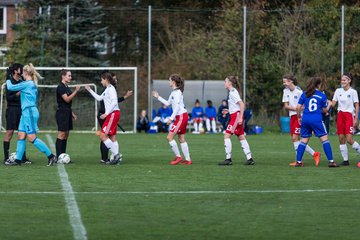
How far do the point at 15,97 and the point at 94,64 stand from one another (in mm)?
19833

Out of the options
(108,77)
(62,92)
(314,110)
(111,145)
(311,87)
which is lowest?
(111,145)

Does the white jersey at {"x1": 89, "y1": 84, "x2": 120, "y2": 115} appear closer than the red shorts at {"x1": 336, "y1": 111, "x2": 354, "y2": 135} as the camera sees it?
Yes

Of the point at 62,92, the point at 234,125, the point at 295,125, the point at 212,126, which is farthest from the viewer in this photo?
the point at 212,126

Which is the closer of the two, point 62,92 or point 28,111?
point 28,111

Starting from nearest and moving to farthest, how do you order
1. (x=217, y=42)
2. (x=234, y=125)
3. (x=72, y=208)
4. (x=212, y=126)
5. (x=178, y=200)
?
(x=72, y=208) < (x=178, y=200) < (x=234, y=125) < (x=212, y=126) < (x=217, y=42)

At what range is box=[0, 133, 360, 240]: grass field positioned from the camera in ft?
32.4

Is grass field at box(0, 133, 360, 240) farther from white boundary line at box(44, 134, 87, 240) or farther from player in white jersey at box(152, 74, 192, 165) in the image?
player in white jersey at box(152, 74, 192, 165)

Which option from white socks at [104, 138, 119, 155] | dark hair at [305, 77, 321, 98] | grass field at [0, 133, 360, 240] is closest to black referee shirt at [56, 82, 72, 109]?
white socks at [104, 138, 119, 155]

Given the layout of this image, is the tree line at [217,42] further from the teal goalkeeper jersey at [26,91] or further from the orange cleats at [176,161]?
the teal goalkeeper jersey at [26,91]

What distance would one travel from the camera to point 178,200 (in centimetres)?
1227

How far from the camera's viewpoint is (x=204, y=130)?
111 feet

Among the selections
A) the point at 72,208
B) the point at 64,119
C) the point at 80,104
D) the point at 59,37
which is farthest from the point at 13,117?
the point at 59,37

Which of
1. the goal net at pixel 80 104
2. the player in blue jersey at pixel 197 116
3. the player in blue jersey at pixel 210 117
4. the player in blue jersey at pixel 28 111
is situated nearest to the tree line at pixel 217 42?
the goal net at pixel 80 104

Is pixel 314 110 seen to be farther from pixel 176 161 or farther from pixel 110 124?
pixel 110 124
